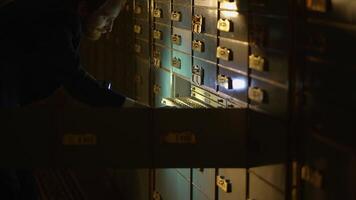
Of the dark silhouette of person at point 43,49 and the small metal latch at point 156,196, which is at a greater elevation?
the dark silhouette of person at point 43,49

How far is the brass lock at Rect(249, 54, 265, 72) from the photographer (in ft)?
12.2

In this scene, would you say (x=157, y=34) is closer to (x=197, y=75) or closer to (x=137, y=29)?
(x=137, y=29)

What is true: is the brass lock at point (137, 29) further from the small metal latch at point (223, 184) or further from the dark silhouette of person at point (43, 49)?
the small metal latch at point (223, 184)

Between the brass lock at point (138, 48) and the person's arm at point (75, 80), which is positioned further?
the brass lock at point (138, 48)

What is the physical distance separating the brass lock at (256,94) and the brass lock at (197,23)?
0.96m

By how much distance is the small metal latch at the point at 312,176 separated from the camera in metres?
3.12

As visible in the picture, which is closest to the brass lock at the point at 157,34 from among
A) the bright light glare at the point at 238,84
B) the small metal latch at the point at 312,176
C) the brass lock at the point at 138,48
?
the brass lock at the point at 138,48

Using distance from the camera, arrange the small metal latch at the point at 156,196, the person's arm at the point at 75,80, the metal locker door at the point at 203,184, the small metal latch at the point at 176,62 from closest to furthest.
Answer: the person's arm at the point at 75,80, the metal locker door at the point at 203,184, the small metal latch at the point at 176,62, the small metal latch at the point at 156,196

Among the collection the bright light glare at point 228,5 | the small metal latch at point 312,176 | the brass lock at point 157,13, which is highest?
the bright light glare at point 228,5

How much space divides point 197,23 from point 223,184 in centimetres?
117

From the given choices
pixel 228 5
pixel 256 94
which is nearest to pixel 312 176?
pixel 256 94

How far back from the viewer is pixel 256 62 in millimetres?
3781

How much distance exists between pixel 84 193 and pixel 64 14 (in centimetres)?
365

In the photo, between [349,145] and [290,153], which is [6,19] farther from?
[349,145]
